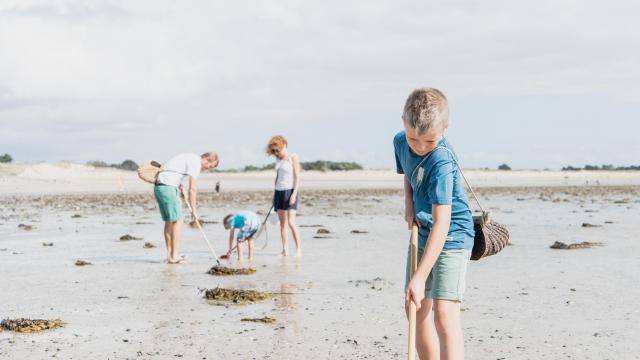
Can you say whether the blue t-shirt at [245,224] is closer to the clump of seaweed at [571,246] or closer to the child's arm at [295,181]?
the child's arm at [295,181]

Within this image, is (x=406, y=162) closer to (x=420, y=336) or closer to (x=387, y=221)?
(x=420, y=336)

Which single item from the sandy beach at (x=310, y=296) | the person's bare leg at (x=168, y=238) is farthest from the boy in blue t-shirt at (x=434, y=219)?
the person's bare leg at (x=168, y=238)

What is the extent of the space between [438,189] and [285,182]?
8.01m

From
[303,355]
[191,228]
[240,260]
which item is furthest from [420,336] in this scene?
[191,228]

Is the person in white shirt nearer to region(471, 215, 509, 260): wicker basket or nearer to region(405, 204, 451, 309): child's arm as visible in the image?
region(471, 215, 509, 260): wicker basket

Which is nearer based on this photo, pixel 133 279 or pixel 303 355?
pixel 303 355

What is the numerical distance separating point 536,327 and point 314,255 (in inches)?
225

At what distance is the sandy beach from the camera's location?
6160 mm

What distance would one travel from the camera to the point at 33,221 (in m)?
19.2

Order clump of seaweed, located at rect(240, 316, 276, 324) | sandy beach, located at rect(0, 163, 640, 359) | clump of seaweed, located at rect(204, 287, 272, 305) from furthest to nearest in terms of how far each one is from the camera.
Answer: clump of seaweed, located at rect(204, 287, 272, 305)
clump of seaweed, located at rect(240, 316, 276, 324)
sandy beach, located at rect(0, 163, 640, 359)

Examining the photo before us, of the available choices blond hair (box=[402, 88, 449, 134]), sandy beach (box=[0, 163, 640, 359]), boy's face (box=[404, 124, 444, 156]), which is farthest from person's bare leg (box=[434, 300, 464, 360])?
sandy beach (box=[0, 163, 640, 359])

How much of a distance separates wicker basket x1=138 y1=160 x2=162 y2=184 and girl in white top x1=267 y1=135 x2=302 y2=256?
1765 millimetres

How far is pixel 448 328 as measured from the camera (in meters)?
4.54

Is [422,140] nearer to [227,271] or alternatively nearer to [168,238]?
[227,271]
